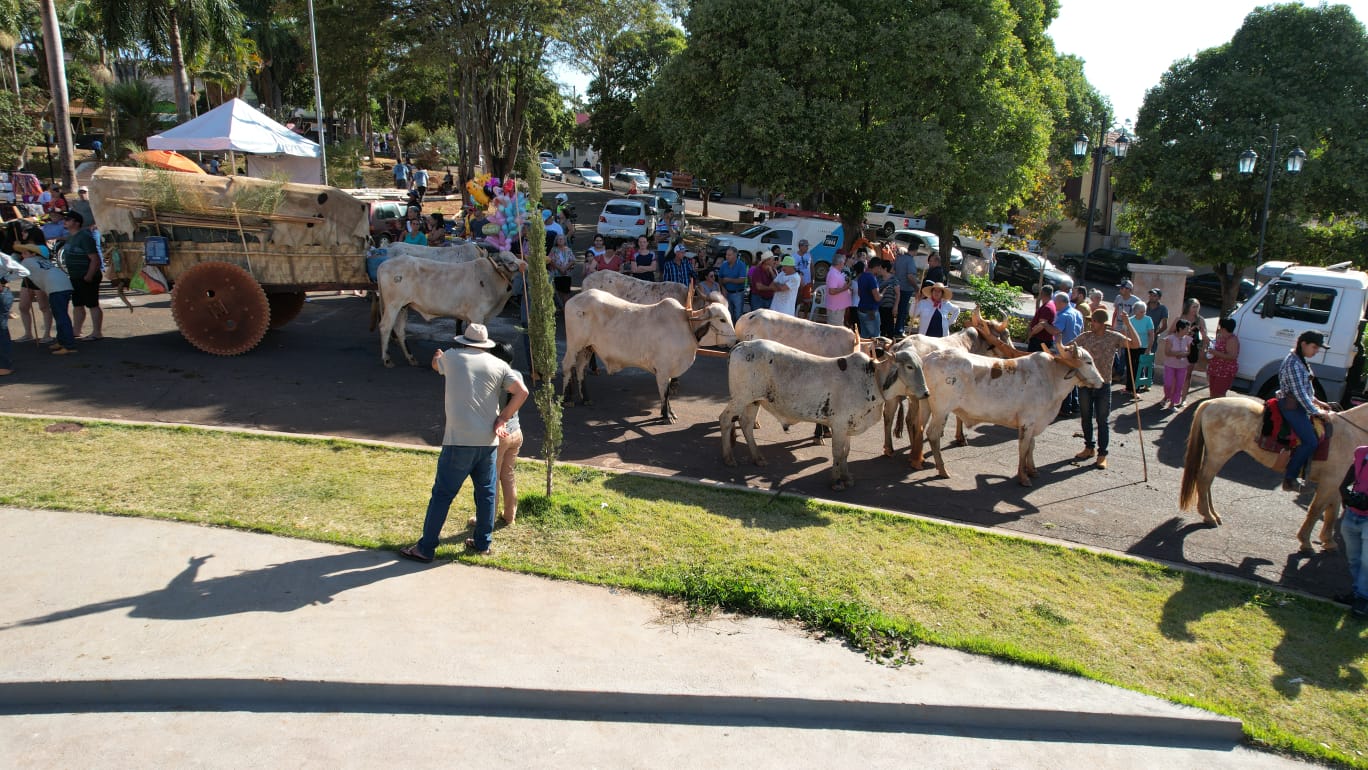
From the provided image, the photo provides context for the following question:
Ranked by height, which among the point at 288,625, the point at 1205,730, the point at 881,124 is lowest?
the point at 1205,730

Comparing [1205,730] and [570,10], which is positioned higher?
[570,10]

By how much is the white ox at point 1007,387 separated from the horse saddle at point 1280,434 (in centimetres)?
165

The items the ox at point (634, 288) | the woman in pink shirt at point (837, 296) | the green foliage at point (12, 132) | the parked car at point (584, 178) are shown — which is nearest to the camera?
the ox at point (634, 288)

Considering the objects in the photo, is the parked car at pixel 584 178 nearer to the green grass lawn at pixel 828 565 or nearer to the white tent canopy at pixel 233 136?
the white tent canopy at pixel 233 136

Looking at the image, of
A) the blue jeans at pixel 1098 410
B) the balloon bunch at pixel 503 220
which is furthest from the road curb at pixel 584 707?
the balloon bunch at pixel 503 220

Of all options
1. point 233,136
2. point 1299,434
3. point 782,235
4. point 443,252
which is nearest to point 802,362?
point 1299,434

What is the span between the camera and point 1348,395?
12977mm

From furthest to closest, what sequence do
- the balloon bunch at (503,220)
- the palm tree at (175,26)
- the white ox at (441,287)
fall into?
the palm tree at (175,26)
the balloon bunch at (503,220)
the white ox at (441,287)

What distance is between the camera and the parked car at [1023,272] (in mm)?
28438

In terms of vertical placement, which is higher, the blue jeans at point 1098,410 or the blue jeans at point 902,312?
the blue jeans at point 902,312

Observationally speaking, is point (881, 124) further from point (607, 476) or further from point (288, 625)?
point (288, 625)

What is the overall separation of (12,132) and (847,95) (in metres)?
32.2

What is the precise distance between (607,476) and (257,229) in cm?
738

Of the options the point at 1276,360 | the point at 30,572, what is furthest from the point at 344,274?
the point at 1276,360
